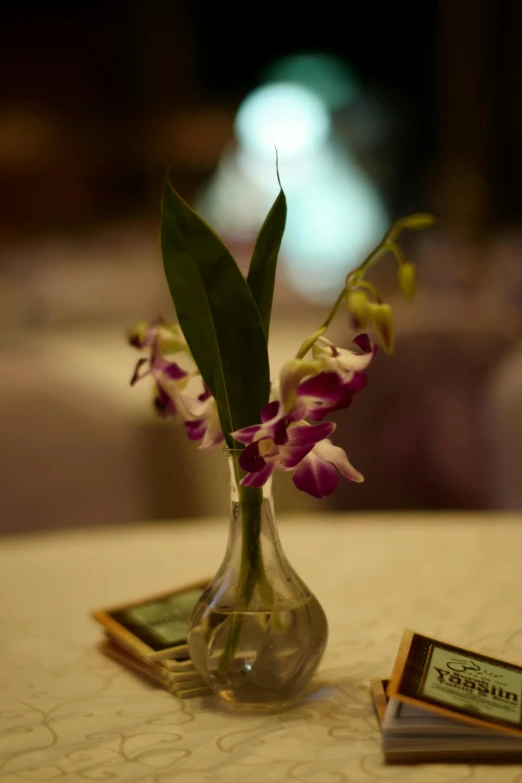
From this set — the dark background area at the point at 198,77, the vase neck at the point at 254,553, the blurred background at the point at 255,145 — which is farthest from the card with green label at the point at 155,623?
the dark background area at the point at 198,77

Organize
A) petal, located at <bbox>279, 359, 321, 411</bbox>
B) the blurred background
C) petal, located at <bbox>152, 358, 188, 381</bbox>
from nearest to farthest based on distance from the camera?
1. petal, located at <bbox>279, 359, 321, 411</bbox>
2. petal, located at <bbox>152, 358, 188, 381</bbox>
3. the blurred background

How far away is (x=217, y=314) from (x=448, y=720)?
27 centimetres

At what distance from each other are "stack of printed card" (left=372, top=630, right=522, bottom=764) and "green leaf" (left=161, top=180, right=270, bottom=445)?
0.60ft

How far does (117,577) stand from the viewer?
97 cm

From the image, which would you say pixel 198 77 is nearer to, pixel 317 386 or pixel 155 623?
pixel 155 623

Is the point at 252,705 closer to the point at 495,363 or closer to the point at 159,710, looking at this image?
the point at 159,710

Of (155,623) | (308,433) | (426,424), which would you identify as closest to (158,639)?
(155,623)

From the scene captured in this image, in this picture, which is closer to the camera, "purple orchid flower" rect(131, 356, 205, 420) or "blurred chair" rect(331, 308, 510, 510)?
"purple orchid flower" rect(131, 356, 205, 420)

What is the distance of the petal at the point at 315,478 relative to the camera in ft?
1.84

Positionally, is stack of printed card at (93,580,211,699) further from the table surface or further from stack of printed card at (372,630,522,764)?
stack of printed card at (372,630,522,764)

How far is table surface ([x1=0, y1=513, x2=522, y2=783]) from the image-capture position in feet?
1.78

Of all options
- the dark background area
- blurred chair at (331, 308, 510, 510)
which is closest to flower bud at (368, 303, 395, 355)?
blurred chair at (331, 308, 510, 510)

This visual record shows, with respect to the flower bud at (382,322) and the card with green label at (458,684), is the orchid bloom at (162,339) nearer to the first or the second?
the flower bud at (382,322)

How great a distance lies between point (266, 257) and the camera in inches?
22.7
